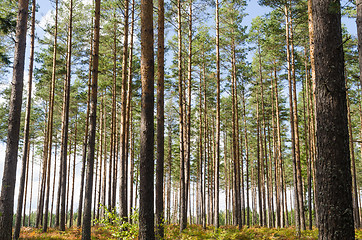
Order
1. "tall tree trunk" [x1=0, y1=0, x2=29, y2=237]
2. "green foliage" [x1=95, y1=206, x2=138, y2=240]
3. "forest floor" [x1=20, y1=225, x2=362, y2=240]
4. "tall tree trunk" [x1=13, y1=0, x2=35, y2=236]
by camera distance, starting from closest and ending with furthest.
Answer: "green foliage" [x1=95, y1=206, x2=138, y2=240], "tall tree trunk" [x1=0, y1=0, x2=29, y2=237], "forest floor" [x1=20, y1=225, x2=362, y2=240], "tall tree trunk" [x1=13, y1=0, x2=35, y2=236]

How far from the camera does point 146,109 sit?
6695 mm

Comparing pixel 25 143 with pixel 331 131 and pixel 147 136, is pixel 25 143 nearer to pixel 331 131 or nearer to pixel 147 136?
pixel 147 136

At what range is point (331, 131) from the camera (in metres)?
4.51

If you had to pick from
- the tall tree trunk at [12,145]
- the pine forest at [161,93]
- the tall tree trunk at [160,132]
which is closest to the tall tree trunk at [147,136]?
the pine forest at [161,93]

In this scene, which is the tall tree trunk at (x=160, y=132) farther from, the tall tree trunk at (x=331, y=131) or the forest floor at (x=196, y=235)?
the tall tree trunk at (x=331, y=131)

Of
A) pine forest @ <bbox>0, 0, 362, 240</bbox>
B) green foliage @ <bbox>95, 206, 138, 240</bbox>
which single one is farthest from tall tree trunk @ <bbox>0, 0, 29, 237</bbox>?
green foliage @ <bbox>95, 206, 138, 240</bbox>

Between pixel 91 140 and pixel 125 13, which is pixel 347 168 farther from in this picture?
pixel 125 13

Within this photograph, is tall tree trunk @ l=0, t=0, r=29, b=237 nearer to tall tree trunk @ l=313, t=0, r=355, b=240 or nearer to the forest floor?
the forest floor

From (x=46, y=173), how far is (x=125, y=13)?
14.9m

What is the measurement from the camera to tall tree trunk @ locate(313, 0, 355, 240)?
4289 millimetres

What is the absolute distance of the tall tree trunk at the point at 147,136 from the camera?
20.4ft

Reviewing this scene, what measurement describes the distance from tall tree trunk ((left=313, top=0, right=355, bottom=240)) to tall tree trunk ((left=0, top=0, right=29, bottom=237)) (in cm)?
850

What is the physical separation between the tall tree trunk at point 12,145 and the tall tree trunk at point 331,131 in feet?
27.9

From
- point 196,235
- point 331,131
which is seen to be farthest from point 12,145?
point 331,131
